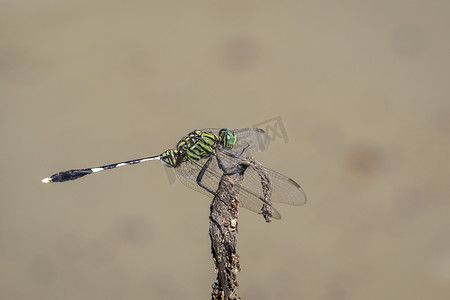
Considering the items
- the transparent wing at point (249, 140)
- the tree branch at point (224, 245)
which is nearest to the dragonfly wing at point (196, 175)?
the transparent wing at point (249, 140)

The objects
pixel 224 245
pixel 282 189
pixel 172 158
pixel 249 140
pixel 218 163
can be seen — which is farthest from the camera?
pixel 249 140

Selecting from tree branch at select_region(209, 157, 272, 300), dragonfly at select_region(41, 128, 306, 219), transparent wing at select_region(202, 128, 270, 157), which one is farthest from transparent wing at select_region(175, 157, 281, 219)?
tree branch at select_region(209, 157, 272, 300)

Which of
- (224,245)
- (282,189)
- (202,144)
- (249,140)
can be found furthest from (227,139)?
(224,245)

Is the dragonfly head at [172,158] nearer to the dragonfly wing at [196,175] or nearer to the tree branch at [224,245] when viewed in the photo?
the dragonfly wing at [196,175]

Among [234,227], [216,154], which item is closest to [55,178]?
[216,154]

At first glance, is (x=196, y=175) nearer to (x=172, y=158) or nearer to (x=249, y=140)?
(x=172, y=158)

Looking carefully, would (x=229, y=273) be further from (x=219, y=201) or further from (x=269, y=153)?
(x=269, y=153)

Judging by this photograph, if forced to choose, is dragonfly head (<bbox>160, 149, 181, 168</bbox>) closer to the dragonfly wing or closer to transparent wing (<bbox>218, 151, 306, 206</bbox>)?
the dragonfly wing
